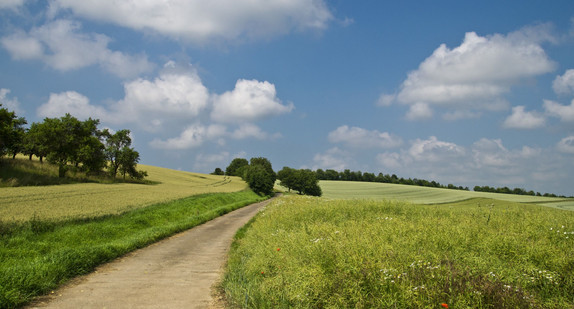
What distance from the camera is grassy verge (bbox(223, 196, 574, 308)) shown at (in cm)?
488

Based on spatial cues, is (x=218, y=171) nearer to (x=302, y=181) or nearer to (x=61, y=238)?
(x=302, y=181)

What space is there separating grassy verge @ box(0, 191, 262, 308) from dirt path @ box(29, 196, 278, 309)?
0.41m

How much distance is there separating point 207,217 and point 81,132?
131ft

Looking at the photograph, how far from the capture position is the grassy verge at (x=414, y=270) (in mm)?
4883

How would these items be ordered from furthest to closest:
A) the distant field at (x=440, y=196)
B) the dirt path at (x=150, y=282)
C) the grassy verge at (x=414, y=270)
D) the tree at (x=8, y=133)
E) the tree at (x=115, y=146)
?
the tree at (x=115, y=146), the distant field at (x=440, y=196), the tree at (x=8, y=133), the dirt path at (x=150, y=282), the grassy verge at (x=414, y=270)

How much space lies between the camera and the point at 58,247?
40.7 feet

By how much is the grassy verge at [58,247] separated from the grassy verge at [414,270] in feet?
14.5

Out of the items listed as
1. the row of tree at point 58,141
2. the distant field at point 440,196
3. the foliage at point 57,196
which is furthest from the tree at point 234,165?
the foliage at point 57,196

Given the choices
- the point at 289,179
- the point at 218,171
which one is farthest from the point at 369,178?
the point at 218,171

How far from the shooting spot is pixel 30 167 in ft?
137

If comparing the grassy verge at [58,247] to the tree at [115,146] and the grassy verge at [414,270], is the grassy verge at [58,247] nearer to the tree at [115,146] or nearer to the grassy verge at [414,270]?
the grassy verge at [414,270]

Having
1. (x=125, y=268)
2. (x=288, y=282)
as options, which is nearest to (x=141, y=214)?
(x=125, y=268)

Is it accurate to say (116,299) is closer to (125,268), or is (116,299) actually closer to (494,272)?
(125,268)

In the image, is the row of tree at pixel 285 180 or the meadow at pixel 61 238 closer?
the meadow at pixel 61 238
